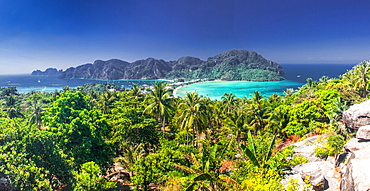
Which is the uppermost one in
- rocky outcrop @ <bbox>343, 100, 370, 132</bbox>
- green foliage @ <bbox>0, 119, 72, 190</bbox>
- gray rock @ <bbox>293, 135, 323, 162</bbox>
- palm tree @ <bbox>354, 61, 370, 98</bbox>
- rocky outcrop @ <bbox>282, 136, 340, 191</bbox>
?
palm tree @ <bbox>354, 61, 370, 98</bbox>

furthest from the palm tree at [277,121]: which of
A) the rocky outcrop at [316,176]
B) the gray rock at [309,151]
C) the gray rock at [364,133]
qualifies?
the gray rock at [364,133]

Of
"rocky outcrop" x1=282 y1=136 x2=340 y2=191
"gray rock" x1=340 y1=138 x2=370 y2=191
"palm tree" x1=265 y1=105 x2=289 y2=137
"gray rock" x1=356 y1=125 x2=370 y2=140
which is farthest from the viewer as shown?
"palm tree" x1=265 y1=105 x2=289 y2=137

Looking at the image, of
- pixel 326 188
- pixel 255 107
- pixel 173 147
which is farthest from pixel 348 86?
pixel 173 147

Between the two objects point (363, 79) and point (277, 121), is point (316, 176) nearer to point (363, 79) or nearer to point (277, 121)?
point (277, 121)

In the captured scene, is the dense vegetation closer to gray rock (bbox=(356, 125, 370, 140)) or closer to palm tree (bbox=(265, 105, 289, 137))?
palm tree (bbox=(265, 105, 289, 137))

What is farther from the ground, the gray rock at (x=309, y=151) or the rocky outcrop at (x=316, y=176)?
Answer: the rocky outcrop at (x=316, y=176)

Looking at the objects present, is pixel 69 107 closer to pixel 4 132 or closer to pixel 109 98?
pixel 4 132

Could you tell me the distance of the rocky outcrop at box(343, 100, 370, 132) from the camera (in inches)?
632

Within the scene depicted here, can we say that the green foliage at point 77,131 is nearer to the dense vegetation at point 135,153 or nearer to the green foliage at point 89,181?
the dense vegetation at point 135,153

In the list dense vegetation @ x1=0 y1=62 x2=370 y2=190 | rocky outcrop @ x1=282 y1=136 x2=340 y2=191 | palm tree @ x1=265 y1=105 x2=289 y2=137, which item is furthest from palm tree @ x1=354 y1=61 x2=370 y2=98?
rocky outcrop @ x1=282 y1=136 x2=340 y2=191

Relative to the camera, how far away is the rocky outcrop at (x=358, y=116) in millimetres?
16062

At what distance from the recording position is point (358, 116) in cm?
1667

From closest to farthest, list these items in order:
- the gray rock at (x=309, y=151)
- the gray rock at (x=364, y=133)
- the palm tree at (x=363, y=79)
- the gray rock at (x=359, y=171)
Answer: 1. the gray rock at (x=359, y=171)
2. the gray rock at (x=364, y=133)
3. the gray rock at (x=309, y=151)
4. the palm tree at (x=363, y=79)

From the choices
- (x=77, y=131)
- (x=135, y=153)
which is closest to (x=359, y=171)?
(x=135, y=153)
